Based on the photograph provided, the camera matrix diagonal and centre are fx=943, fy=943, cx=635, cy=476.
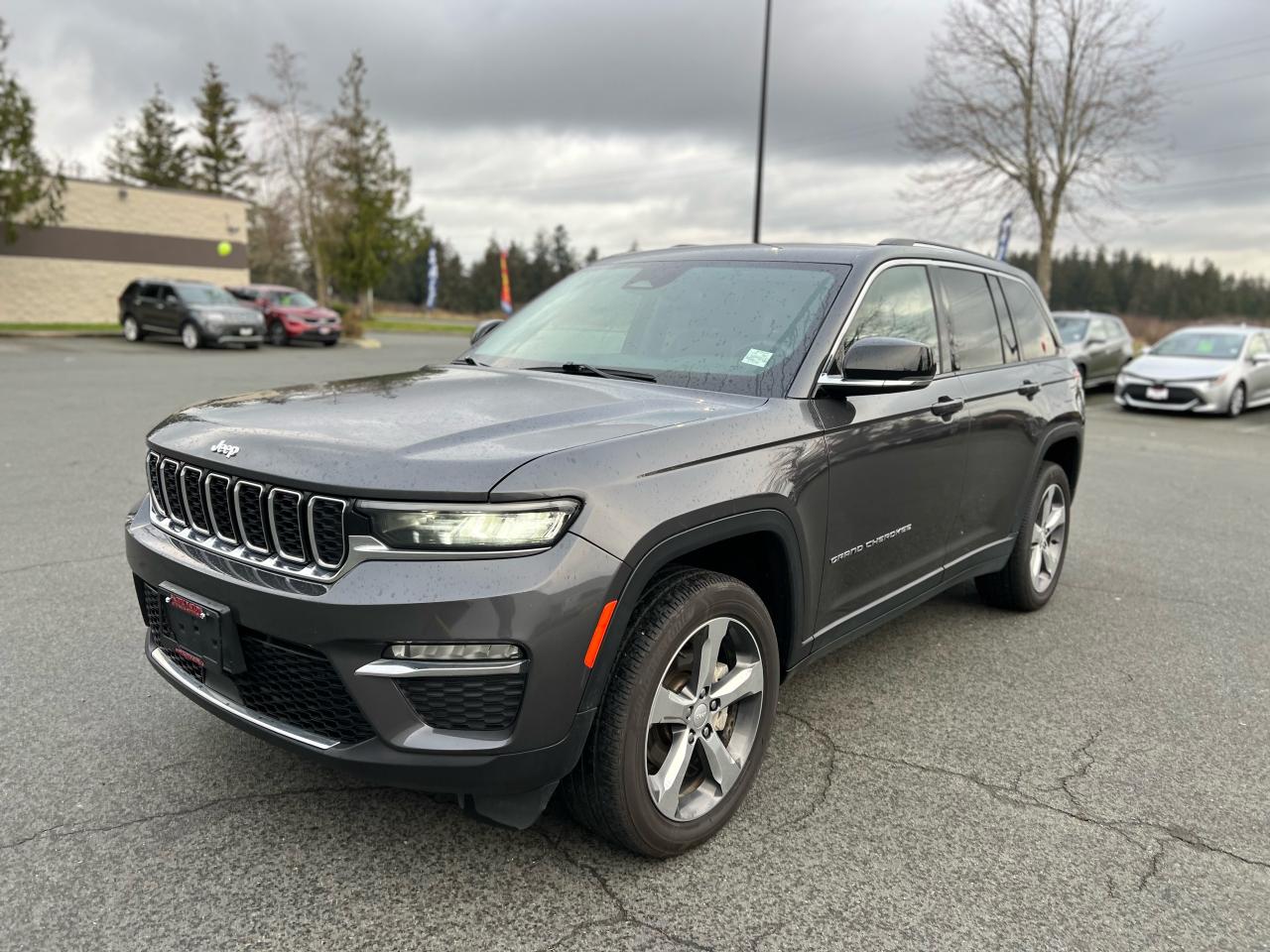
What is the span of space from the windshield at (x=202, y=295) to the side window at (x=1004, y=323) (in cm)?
2394

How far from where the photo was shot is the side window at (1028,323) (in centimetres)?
475

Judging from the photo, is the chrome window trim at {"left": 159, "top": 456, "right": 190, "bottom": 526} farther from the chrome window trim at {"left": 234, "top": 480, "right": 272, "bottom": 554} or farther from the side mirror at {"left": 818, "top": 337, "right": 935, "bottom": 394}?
the side mirror at {"left": 818, "top": 337, "right": 935, "bottom": 394}

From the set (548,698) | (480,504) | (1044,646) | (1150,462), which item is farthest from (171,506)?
(1150,462)

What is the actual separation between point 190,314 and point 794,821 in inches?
974

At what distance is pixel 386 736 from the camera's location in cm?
228

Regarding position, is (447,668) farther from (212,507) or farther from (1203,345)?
(1203,345)

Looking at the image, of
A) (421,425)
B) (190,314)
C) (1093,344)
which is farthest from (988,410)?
(190,314)

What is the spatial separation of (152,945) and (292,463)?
47.6 inches

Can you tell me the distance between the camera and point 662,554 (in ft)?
8.07

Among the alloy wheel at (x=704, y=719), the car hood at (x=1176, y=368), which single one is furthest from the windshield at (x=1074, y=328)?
the alloy wheel at (x=704, y=719)

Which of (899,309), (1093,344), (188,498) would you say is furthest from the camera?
(1093,344)

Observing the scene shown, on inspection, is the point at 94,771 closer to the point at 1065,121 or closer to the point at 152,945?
the point at 152,945

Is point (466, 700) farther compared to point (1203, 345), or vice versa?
point (1203, 345)

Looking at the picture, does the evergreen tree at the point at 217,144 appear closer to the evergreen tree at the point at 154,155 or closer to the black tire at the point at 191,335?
the evergreen tree at the point at 154,155
